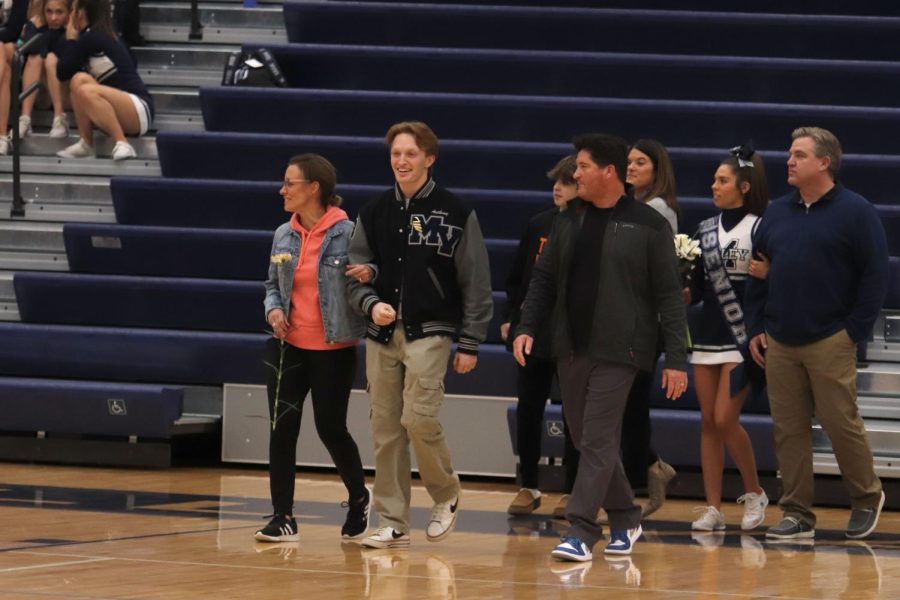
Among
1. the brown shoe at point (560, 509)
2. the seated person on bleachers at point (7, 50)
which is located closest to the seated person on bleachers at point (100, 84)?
the seated person on bleachers at point (7, 50)

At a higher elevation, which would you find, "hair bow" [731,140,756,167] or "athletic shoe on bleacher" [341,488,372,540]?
"hair bow" [731,140,756,167]

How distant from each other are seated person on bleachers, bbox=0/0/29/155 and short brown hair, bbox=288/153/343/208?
5.08 metres

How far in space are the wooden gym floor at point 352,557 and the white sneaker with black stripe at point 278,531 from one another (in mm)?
60

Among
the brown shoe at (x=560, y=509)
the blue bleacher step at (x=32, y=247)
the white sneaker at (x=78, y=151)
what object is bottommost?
the brown shoe at (x=560, y=509)

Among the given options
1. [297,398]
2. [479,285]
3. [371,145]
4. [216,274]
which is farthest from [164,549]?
[371,145]

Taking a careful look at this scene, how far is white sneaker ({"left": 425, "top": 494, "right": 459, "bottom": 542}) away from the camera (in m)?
6.24

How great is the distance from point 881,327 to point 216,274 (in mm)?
3643

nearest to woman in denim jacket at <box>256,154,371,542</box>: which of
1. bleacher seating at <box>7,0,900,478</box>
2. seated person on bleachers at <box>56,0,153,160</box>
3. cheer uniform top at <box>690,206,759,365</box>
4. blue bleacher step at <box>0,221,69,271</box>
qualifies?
cheer uniform top at <box>690,206,759,365</box>

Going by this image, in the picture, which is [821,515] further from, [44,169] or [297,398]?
[44,169]

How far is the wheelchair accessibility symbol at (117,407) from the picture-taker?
29.0ft

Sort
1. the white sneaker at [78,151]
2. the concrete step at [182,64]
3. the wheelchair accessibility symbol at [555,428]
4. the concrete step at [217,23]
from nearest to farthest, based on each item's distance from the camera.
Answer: the wheelchair accessibility symbol at [555,428]
the white sneaker at [78,151]
the concrete step at [182,64]
the concrete step at [217,23]

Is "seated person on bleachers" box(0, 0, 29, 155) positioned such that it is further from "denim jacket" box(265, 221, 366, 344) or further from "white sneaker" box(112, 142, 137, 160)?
"denim jacket" box(265, 221, 366, 344)

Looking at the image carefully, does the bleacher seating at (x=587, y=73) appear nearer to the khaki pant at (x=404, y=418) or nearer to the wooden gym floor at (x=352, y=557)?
the wooden gym floor at (x=352, y=557)

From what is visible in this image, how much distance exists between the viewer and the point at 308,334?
6215 mm
